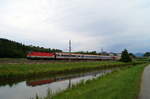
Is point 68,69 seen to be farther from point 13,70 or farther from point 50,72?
point 13,70

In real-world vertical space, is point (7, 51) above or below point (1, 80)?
above

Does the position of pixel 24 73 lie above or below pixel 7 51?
below

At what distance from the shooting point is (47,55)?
54500 mm

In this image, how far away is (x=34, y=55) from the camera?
50.6m

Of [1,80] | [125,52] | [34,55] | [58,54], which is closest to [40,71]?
[1,80]

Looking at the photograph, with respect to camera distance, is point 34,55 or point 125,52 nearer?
point 34,55

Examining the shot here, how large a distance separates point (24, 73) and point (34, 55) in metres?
25.3

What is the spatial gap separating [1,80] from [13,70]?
3.89 meters

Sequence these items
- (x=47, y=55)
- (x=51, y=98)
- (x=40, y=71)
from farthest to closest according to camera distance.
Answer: (x=47, y=55), (x=40, y=71), (x=51, y=98)

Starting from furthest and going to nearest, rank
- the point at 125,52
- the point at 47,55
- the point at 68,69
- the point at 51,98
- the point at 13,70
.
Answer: the point at 125,52, the point at 47,55, the point at 68,69, the point at 13,70, the point at 51,98

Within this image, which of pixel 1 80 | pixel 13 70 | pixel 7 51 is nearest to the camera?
pixel 1 80

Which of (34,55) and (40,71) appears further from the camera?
(34,55)

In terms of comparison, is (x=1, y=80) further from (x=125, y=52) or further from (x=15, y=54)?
(x=125, y=52)

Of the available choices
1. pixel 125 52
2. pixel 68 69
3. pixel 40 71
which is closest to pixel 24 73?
pixel 40 71
